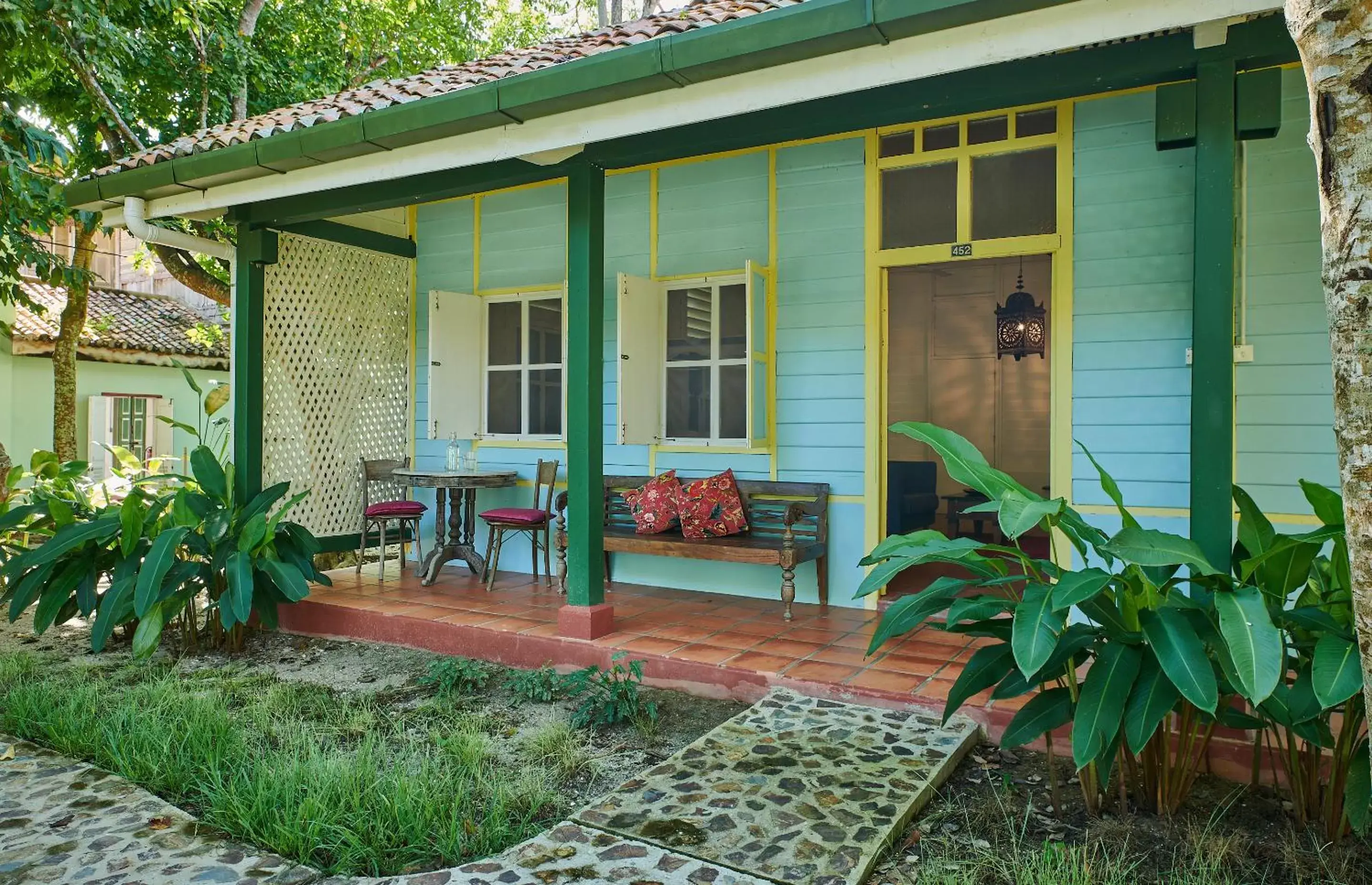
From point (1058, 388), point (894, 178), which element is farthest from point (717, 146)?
point (1058, 388)

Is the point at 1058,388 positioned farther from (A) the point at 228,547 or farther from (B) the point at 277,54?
(B) the point at 277,54

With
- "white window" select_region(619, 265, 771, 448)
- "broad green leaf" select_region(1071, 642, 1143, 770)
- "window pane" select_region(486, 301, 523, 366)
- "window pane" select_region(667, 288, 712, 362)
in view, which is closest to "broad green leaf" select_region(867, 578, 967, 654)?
"broad green leaf" select_region(1071, 642, 1143, 770)

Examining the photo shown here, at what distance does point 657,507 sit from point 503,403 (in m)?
1.73

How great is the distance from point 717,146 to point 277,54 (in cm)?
634

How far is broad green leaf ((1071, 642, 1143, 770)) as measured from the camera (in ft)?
7.48

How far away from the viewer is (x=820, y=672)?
12.1ft

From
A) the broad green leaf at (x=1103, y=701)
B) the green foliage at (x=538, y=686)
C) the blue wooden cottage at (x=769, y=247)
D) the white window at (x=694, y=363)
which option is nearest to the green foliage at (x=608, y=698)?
the green foliage at (x=538, y=686)

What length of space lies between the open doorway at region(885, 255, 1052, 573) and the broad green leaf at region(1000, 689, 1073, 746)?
19.5ft

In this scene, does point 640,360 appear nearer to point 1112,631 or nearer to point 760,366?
point 760,366

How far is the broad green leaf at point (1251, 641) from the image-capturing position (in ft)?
6.63

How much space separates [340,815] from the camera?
8.54 ft

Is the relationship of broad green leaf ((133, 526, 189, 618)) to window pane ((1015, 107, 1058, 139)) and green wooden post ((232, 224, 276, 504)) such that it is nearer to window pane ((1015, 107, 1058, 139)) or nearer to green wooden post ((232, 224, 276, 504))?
green wooden post ((232, 224, 276, 504))

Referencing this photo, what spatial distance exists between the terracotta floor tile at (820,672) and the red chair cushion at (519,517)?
2.30 m

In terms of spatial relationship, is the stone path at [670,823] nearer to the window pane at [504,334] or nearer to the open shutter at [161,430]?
the window pane at [504,334]
